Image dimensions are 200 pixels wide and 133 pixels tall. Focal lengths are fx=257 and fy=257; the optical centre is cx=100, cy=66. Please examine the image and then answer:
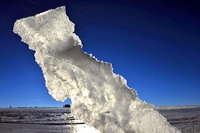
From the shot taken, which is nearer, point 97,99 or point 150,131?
point 97,99

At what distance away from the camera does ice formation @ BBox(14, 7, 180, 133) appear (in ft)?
18.1

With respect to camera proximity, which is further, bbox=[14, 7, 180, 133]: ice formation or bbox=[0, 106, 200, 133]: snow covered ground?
bbox=[0, 106, 200, 133]: snow covered ground

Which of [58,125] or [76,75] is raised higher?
[58,125]

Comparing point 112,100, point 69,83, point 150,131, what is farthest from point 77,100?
point 150,131

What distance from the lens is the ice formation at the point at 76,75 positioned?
553cm

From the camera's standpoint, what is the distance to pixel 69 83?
5.63 meters

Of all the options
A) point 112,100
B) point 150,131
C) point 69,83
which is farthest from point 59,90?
point 150,131

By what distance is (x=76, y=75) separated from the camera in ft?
18.2

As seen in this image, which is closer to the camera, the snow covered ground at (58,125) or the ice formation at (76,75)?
the ice formation at (76,75)

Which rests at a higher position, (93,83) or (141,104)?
(93,83)

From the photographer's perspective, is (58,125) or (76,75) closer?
(76,75)

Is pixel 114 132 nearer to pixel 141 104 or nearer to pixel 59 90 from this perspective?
pixel 141 104

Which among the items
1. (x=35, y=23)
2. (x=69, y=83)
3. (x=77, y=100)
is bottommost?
(x=77, y=100)

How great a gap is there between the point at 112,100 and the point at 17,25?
2.68 m
